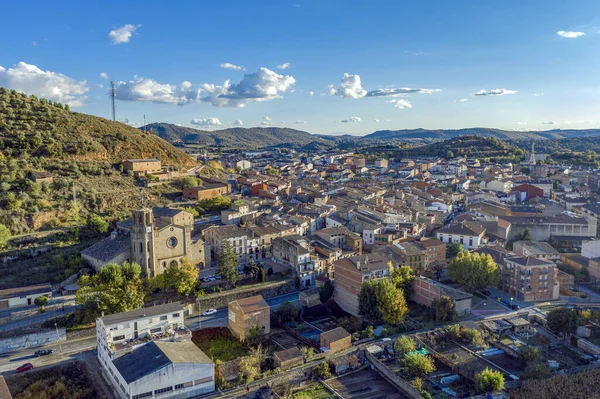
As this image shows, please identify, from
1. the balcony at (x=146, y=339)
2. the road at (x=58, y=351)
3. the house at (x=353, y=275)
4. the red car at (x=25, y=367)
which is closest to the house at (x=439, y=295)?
the house at (x=353, y=275)

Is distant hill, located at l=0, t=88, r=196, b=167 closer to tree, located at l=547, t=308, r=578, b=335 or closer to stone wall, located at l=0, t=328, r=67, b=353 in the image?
stone wall, located at l=0, t=328, r=67, b=353

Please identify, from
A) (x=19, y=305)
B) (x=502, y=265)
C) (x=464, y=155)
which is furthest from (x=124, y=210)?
(x=464, y=155)

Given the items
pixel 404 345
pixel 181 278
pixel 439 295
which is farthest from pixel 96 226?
pixel 439 295

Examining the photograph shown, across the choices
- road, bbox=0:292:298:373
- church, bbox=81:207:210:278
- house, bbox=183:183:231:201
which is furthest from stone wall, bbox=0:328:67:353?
house, bbox=183:183:231:201

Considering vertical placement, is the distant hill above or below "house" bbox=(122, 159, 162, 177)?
above

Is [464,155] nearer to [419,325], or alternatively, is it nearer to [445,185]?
[445,185]
